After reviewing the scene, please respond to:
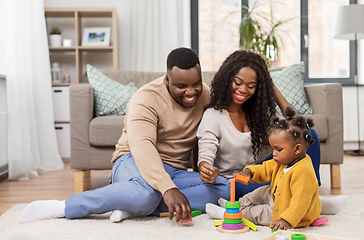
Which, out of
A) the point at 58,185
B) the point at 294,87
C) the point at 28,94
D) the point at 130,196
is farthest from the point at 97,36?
the point at 130,196

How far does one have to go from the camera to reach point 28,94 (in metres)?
2.63

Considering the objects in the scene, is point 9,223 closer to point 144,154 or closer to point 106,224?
point 106,224

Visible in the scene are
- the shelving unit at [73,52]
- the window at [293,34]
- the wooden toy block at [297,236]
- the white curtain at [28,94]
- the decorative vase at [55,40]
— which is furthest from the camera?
the window at [293,34]

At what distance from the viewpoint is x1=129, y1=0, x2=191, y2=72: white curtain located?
3711 mm

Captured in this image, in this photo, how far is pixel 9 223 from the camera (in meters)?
1.33

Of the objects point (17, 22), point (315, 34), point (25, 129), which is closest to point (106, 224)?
point (25, 129)

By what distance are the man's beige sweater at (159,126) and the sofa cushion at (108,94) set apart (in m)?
0.68

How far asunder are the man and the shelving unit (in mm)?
1956

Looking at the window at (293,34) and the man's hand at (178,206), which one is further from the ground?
the window at (293,34)

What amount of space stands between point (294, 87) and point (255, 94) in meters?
0.94

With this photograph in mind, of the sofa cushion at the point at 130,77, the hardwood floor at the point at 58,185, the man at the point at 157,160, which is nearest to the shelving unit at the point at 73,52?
the hardwood floor at the point at 58,185

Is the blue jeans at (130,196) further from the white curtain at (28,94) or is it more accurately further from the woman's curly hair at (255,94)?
the white curtain at (28,94)

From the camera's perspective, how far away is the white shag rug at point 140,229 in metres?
1.15

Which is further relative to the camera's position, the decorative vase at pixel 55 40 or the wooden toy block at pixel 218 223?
the decorative vase at pixel 55 40
